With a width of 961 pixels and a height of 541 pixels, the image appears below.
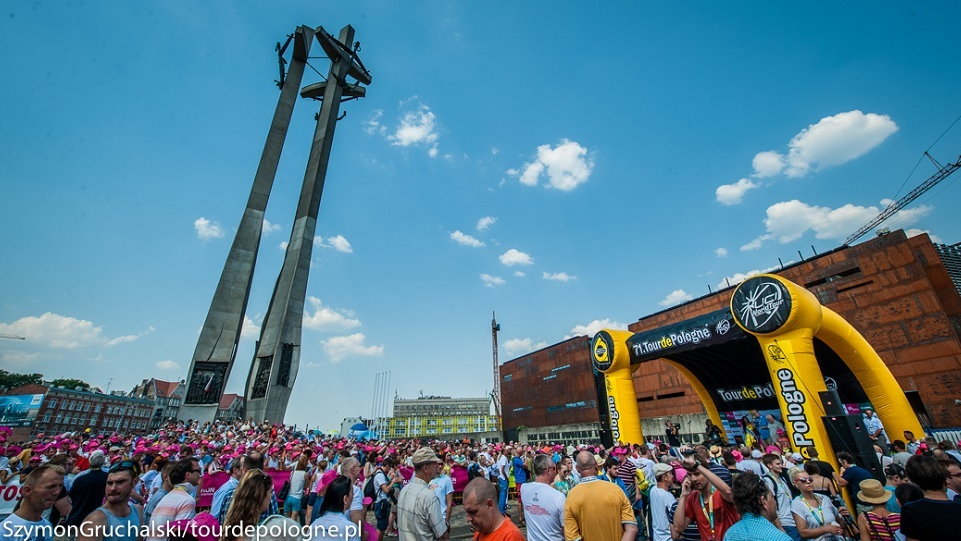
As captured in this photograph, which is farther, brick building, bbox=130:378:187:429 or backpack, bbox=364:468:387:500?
brick building, bbox=130:378:187:429

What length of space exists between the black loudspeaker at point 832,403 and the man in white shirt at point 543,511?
900 centimetres

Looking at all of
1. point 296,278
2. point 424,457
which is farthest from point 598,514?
point 296,278

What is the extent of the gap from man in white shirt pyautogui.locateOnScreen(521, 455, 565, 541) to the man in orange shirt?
118 centimetres

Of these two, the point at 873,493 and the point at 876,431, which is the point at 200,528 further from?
the point at 876,431

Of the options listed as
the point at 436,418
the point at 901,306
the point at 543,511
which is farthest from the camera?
the point at 436,418

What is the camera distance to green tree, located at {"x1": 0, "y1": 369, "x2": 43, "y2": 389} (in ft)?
205

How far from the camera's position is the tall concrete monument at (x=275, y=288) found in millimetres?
23438

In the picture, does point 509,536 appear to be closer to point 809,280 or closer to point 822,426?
point 822,426

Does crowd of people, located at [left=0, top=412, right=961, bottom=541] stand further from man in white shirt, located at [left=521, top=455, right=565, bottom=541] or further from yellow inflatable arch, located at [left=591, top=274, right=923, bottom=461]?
yellow inflatable arch, located at [left=591, top=274, right=923, bottom=461]

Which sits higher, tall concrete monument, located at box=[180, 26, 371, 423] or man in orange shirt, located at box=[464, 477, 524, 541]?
tall concrete monument, located at box=[180, 26, 371, 423]

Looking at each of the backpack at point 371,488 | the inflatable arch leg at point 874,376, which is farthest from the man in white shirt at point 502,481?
the inflatable arch leg at point 874,376

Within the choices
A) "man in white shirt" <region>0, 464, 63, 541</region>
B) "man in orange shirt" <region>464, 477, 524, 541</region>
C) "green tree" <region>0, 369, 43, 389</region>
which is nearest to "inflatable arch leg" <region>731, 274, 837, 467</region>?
"man in orange shirt" <region>464, 477, 524, 541</region>

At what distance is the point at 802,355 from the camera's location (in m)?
10.4

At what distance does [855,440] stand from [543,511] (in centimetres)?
888
